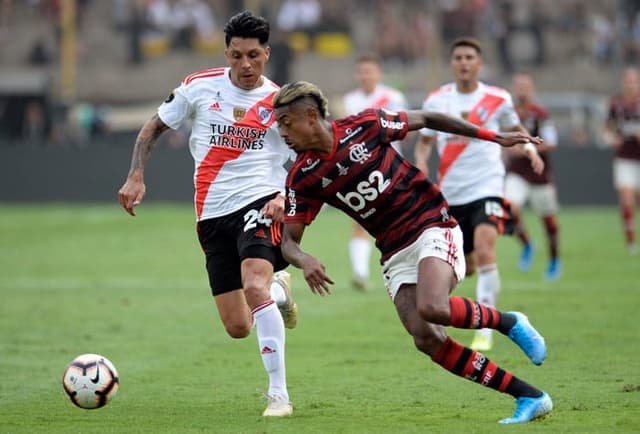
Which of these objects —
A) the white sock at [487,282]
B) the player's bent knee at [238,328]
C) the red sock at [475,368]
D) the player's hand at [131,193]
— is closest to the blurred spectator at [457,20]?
the white sock at [487,282]

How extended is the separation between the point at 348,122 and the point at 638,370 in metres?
3.48

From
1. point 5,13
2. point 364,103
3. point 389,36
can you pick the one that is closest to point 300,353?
point 364,103

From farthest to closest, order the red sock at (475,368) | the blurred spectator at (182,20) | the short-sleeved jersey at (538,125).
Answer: the blurred spectator at (182,20), the short-sleeved jersey at (538,125), the red sock at (475,368)

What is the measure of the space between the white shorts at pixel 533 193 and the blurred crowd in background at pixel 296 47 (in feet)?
A: 43.9

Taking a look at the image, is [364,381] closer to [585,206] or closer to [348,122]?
[348,122]

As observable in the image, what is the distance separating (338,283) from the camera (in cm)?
1680

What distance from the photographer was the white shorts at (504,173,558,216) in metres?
18.4

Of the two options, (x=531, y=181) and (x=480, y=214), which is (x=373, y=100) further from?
(x=480, y=214)

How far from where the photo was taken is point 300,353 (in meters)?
10.7

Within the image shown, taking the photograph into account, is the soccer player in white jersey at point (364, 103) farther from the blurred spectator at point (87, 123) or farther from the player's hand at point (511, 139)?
the blurred spectator at point (87, 123)

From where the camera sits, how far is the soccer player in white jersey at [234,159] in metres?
8.34

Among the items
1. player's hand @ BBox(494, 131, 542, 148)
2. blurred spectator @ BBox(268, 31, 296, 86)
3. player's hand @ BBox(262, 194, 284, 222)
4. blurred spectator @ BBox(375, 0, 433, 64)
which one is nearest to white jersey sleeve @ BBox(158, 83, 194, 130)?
player's hand @ BBox(262, 194, 284, 222)

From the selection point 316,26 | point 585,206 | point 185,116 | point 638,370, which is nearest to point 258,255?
point 185,116

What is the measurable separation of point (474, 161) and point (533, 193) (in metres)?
7.44
